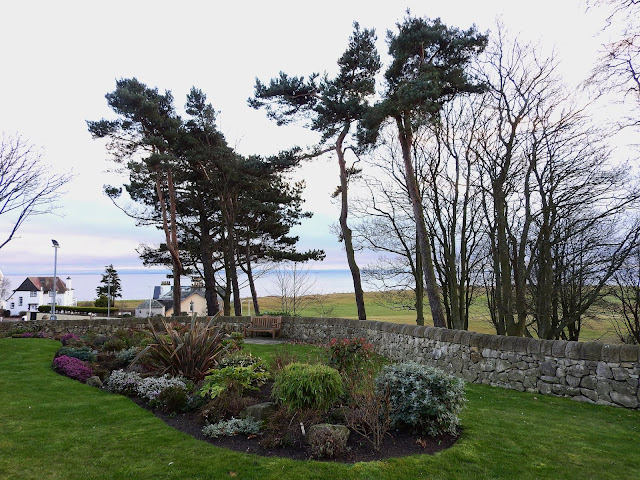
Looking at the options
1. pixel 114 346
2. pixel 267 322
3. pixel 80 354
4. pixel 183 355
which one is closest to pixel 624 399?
pixel 183 355

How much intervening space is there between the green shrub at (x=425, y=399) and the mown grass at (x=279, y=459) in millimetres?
281

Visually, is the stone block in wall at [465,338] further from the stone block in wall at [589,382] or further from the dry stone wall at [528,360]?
the stone block in wall at [589,382]

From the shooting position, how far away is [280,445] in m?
4.17

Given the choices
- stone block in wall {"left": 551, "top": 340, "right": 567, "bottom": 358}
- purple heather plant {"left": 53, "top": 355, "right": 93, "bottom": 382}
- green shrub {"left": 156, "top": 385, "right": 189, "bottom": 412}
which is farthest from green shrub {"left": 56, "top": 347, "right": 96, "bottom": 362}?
stone block in wall {"left": 551, "top": 340, "right": 567, "bottom": 358}

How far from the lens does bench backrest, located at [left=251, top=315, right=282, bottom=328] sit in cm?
1537

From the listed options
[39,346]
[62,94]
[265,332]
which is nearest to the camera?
[62,94]

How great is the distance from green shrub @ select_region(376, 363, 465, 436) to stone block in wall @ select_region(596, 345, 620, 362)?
3018 millimetres

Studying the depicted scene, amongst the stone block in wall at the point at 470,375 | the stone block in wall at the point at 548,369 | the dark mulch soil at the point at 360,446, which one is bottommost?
the stone block in wall at the point at 470,375

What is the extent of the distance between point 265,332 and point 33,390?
9.17 metres

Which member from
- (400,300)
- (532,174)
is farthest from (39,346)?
(532,174)

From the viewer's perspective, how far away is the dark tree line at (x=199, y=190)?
1479 centimetres

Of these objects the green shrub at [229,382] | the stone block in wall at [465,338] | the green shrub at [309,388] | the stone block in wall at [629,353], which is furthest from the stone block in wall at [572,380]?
the green shrub at [229,382]

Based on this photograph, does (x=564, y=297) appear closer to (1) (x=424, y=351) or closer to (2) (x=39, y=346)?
(1) (x=424, y=351)

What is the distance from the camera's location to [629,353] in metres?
5.77
